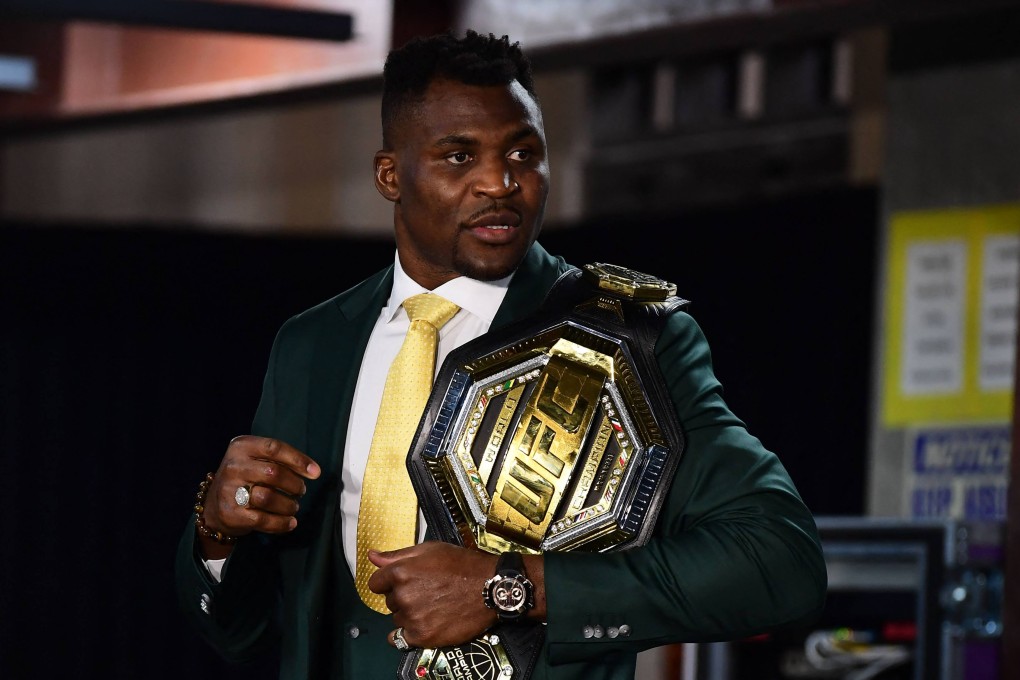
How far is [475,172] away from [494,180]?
28 mm

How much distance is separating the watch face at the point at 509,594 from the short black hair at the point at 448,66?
56cm

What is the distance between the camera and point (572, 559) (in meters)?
1.62

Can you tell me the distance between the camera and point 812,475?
580 centimetres

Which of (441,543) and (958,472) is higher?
(441,543)

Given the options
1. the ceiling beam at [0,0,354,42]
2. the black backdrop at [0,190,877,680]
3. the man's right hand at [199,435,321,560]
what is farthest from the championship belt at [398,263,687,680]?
the black backdrop at [0,190,877,680]

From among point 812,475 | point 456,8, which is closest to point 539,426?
point 456,8

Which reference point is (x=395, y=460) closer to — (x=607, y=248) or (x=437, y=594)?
(x=437, y=594)

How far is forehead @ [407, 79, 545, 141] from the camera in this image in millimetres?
1731

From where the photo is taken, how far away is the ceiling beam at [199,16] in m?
4.06

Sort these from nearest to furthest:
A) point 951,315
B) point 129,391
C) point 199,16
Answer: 1. point 199,16
2. point 951,315
3. point 129,391

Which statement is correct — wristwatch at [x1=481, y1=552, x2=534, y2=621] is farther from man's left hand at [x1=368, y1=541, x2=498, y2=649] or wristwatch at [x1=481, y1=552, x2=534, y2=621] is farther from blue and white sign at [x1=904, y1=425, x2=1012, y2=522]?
blue and white sign at [x1=904, y1=425, x2=1012, y2=522]

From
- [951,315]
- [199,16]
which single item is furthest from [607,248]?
[199,16]

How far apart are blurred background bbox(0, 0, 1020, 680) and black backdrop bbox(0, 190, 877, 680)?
1 centimetres

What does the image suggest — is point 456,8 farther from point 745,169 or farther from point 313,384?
point 313,384
